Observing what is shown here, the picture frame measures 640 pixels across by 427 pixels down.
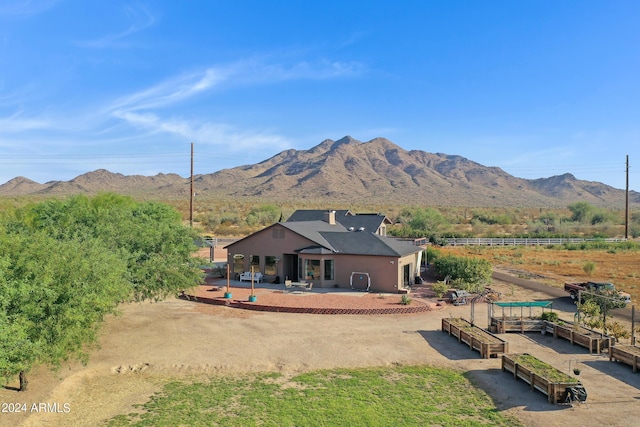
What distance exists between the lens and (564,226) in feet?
269

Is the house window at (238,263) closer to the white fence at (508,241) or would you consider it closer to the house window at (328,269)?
the house window at (328,269)

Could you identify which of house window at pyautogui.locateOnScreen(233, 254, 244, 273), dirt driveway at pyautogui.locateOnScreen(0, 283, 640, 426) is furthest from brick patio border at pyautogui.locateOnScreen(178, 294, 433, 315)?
house window at pyautogui.locateOnScreen(233, 254, 244, 273)

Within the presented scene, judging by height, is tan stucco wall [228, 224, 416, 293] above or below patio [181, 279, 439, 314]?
above

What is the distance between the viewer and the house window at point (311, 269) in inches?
1231

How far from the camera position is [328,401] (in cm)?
1307

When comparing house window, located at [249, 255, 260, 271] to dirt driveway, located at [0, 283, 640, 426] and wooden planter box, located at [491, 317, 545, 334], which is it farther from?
wooden planter box, located at [491, 317, 545, 334]

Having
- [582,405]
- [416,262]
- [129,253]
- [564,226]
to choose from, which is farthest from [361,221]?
[564,226]

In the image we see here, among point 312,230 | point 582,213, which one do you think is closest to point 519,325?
point 312,230

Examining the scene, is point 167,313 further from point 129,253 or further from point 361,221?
point 361,221

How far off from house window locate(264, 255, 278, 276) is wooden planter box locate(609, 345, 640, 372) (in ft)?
69.6

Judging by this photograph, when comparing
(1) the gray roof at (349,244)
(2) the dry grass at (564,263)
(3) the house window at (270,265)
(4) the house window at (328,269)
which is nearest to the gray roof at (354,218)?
(1) the gray roof at (349,244)

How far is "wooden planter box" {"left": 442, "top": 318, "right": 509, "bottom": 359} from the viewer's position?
17234mm

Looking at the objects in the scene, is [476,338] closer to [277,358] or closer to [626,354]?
[626,354]

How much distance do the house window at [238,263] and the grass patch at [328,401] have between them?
63.7ft
